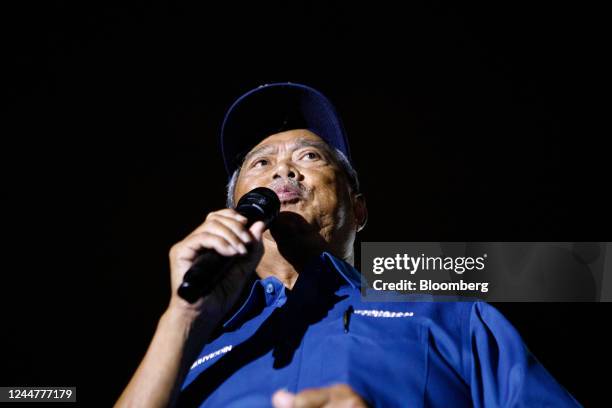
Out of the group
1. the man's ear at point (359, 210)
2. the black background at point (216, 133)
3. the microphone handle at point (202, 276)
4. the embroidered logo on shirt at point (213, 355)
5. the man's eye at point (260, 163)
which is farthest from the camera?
the black background at point (216, 133)

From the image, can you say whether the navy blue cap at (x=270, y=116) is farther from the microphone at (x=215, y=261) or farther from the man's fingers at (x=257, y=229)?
the man's fingers at (x=257, y=229)

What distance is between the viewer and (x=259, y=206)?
1.29m

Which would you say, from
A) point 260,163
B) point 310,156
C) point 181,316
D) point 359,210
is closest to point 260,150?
point 260,163

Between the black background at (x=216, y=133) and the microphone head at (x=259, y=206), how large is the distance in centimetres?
113

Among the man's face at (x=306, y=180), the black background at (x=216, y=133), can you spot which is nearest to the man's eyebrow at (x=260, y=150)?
the man's face at (x=306, y=180)

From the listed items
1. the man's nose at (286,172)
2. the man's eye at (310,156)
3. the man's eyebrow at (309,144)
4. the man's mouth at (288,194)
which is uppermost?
the man's eyebrow at (309,144)

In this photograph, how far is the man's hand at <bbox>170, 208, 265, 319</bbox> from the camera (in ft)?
3.67

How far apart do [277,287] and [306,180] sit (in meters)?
0.35

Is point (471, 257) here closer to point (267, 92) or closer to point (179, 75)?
point (267, 92)

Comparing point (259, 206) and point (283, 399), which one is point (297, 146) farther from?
point (283, 399)

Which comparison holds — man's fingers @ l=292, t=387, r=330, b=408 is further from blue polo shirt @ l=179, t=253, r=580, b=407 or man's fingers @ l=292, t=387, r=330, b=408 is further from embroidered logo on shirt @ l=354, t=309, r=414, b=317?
embroidered logo on shirt @ l=354, t=309, r=414, b=317

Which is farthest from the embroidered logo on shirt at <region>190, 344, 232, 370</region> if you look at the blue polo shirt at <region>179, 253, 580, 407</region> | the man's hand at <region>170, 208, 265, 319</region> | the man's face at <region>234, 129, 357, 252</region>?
the man's face at <region>234, 129, 357, 252</region>

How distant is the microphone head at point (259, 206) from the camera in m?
1.27

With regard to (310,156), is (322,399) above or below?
below
